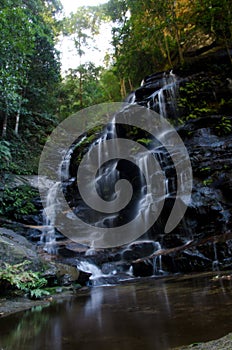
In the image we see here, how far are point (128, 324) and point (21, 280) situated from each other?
9.48 feet

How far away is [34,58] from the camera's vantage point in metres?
17.3

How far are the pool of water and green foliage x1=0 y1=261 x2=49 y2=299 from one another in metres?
1.04

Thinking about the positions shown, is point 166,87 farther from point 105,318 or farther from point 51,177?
point 105,318

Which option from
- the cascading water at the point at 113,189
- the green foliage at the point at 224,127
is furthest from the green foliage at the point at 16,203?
the green foliage at the point at 224,127

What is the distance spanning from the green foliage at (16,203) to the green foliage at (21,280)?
6.66 meters

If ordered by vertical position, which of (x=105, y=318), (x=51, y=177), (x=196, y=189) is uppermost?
(x=51, y=177)

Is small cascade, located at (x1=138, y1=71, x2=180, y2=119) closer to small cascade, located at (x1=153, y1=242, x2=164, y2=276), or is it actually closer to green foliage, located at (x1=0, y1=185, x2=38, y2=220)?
green foliage, located at (x1=0, y1=185, x2=38, y2=220)

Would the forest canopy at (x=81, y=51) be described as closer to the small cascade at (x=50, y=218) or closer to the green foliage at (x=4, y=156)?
the green foliage at (x=4, y=156)

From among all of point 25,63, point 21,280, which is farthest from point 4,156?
point 21,280

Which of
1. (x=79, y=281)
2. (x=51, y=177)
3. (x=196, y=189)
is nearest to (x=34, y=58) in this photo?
(x=51, y=177)

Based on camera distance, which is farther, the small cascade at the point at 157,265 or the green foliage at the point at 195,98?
the green foliage at the point at 195,98


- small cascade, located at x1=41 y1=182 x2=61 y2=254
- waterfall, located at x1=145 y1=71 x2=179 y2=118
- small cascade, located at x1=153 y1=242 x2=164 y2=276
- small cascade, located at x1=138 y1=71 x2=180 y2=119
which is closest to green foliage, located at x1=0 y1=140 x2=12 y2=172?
small cascade, located at x1=41 y1=182 x2=61 y2=254

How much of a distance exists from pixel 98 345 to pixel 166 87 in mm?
12858

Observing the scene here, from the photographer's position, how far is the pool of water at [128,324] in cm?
188
